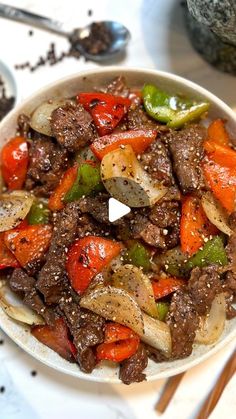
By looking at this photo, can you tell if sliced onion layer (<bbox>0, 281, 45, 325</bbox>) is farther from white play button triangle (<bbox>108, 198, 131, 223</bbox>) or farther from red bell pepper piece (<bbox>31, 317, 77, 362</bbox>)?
white play button triangle (<bbox>108, 198, 131, 223</bbox>)

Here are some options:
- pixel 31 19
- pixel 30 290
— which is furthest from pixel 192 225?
pixel 31 19

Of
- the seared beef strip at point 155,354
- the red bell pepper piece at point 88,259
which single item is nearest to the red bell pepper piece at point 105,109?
the red bell pepper piece at point 88,259

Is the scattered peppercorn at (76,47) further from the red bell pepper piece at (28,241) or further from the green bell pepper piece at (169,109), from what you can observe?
the red bell pepper piece at (28,241)

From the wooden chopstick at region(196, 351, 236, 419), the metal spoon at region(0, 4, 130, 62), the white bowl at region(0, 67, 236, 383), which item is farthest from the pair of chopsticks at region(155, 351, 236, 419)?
the metal spoon at region(0, 4, 130, 62)

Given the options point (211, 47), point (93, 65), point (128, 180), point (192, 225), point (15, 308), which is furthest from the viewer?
point (93, 65)

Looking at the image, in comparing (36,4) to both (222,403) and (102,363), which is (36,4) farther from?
(222,403)

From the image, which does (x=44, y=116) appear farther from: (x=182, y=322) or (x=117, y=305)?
(x=182, y=322)

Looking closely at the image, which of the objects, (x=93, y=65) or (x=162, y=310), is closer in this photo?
(x=162, y=310)

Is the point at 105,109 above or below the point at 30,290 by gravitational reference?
above
